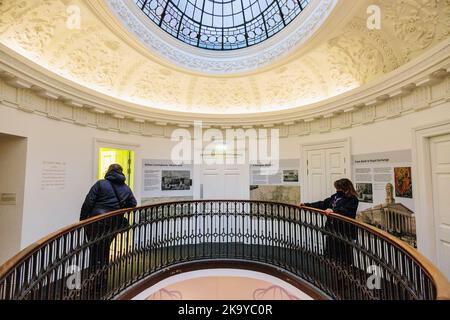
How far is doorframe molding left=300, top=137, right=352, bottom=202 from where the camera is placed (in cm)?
461

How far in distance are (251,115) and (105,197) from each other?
168 inches

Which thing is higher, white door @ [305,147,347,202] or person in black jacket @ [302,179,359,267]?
white door @ [305,147,347,202]

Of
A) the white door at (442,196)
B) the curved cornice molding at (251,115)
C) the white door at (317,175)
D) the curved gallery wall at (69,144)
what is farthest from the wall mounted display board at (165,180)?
the white door at (442,196)

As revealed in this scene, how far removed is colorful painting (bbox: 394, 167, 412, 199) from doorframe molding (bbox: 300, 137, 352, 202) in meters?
0.91

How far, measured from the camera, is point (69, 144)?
4.21 meters

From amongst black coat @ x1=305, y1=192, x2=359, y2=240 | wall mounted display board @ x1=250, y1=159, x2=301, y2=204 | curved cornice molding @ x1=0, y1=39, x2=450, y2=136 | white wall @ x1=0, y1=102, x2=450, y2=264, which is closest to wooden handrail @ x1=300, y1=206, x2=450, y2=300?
black coat @ x1=305, y1=192, x2=359, y2=240

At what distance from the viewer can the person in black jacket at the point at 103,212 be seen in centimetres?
296

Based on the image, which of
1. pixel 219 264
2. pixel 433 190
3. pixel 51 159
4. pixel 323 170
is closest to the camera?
pixel 433 190

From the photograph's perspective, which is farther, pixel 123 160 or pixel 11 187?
pixel 123 160

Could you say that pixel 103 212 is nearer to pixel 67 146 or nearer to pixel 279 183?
pixel 67 146

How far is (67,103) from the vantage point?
13.6 feet

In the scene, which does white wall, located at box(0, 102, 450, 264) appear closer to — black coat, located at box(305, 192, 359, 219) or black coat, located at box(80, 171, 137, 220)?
black coat, located at box(80, 171, 137, 220)

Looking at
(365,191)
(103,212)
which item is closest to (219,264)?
(103,212)

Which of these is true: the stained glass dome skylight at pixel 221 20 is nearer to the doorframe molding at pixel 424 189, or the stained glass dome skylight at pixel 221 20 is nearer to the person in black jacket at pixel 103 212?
the doorframe molding at pixel 424 189
